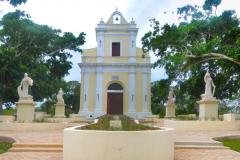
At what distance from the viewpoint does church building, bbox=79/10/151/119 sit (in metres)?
→ 39.9

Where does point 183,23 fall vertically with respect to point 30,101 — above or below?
above

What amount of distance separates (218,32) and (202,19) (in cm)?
159

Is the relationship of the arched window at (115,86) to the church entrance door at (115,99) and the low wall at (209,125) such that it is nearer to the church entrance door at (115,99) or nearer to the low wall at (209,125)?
the church entrance door at (115,99)

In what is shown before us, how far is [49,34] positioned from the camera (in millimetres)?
32750

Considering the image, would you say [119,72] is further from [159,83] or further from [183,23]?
[183,23]

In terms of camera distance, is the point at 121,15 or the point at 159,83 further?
the point at 121,15

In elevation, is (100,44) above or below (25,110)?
above

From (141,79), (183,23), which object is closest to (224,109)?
(141,79)

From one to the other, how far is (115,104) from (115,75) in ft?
9.06

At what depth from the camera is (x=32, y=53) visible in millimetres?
32406

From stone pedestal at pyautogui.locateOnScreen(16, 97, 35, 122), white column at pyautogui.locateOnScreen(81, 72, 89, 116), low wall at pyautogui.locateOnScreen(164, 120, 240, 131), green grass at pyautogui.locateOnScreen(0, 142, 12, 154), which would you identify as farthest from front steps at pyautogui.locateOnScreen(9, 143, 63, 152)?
white column at pyautogui.locateOnScreen(81, 72, 89, 116)

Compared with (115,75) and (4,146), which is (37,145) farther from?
(115,75)

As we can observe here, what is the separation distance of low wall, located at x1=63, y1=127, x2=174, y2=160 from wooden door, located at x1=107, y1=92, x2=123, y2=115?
30087 mm

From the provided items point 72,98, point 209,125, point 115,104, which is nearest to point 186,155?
point 209,125
